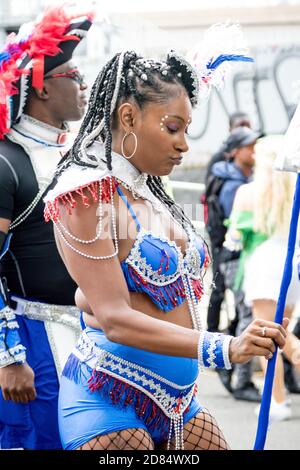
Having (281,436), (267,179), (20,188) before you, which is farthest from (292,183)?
(20,188)

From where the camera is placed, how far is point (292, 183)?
6473 mm

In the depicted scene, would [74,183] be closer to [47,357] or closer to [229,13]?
[47,357]

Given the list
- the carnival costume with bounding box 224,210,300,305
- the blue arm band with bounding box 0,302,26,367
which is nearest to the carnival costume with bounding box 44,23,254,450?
the blue arm band with bounding box 0,302,26,367

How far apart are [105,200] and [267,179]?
361 cm

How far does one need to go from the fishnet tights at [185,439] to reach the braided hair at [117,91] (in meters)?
0.84

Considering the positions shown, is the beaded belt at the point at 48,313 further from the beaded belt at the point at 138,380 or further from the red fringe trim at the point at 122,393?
the red fringe trim at the point at 122,393

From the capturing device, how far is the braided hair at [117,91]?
3.16 m

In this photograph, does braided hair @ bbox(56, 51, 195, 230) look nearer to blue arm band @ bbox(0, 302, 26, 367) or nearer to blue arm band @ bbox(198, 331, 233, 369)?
blue arm band @ bbox(198, 331, 233, 369)

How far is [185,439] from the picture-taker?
10.8ft

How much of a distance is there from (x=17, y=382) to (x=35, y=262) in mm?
508

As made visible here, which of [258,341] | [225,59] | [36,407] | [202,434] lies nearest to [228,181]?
[36,407]

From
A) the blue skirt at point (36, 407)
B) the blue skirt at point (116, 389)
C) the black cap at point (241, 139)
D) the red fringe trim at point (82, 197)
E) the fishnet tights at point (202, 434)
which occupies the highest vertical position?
the red fringe trim at point (82, 197)

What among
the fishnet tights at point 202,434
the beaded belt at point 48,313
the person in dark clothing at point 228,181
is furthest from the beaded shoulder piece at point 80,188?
the person in dark clothing at point 228,181

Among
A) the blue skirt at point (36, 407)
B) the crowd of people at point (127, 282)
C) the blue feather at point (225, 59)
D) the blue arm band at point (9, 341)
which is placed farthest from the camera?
the blue skirt at point (36, 407)
